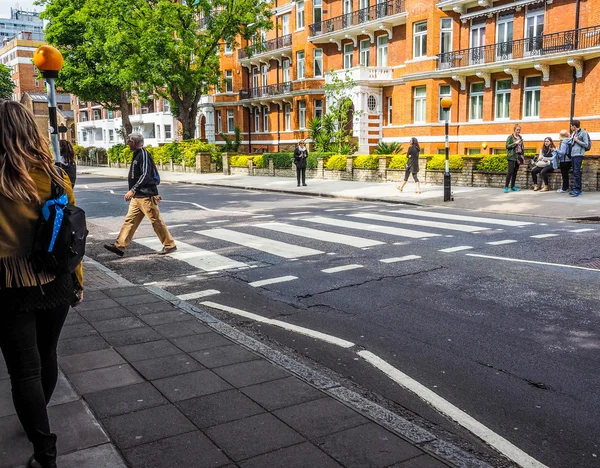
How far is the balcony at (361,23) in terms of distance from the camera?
36531 millimetres

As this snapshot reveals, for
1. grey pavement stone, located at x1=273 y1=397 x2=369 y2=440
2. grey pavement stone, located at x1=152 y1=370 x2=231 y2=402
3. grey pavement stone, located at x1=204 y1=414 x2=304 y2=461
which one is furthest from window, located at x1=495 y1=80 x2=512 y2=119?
grey pavement stone, located at x1=204 y1=414 x2=304 y2=461

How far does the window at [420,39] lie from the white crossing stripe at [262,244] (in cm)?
2600

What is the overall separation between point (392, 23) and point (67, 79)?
93.1ft

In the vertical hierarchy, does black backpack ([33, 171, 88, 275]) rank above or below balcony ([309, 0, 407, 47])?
below

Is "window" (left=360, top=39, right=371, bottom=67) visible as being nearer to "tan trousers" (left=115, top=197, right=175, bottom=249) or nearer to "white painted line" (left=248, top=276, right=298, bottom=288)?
"tan trousers" (left=115, top=197, right=175, bottom=249)

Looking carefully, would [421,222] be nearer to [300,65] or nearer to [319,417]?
[319,417]

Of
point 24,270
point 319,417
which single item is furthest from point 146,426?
point 24,270

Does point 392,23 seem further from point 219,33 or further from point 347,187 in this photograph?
point 347,187

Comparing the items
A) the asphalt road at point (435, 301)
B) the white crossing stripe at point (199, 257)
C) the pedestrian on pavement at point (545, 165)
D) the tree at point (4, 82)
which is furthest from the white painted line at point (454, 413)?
the tree at point (4, 82)

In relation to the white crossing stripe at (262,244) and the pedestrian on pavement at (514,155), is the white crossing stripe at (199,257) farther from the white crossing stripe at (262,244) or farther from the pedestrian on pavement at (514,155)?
the pedestrian on pavement at (514,155)

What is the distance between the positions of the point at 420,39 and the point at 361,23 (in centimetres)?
511

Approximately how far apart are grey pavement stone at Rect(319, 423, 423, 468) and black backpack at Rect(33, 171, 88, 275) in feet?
5.61

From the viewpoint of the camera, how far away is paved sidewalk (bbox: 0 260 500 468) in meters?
3.25

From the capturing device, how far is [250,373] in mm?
4457
